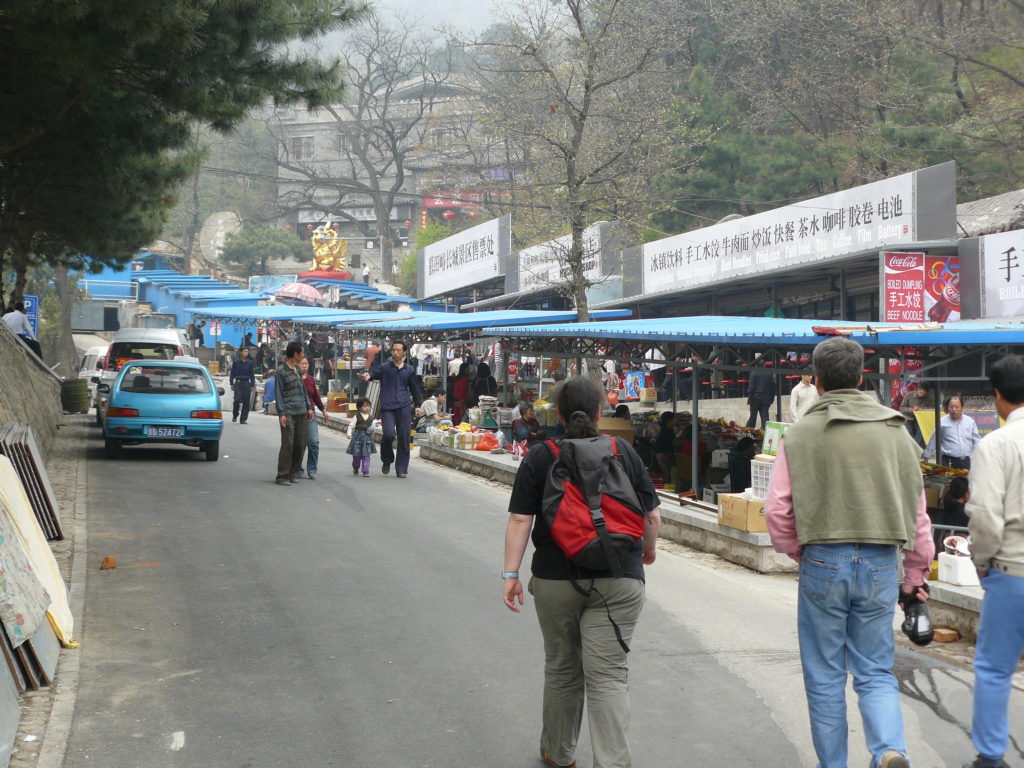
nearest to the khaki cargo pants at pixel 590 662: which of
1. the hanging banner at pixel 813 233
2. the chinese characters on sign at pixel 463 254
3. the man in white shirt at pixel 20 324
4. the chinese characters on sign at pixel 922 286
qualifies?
the chinese characters on sign at pixel 922 286

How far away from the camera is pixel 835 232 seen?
20578mm

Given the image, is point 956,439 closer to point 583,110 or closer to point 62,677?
point 583,110

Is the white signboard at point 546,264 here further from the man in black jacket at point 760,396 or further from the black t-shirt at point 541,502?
the black t-shirt at point 541,502

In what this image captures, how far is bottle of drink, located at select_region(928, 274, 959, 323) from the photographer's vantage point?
18.6 meters

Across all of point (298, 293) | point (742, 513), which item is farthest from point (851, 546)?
point (298, 293)

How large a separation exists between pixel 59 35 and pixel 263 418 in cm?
1993

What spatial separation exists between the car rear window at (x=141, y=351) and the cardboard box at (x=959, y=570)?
1898cm

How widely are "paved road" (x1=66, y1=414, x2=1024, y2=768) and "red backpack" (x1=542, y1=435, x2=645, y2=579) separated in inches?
45.5

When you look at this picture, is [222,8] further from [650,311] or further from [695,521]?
[650,311]

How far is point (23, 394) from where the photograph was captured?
631 inches

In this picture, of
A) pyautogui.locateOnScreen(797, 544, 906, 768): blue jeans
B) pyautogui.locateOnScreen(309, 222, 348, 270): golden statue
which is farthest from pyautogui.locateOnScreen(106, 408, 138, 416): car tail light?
pyautogui.locateOnScreen(309, 222, 348, 270): golden statue

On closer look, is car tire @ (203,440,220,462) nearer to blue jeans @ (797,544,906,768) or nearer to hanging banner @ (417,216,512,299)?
blue jeans @ (797,544,906,768)

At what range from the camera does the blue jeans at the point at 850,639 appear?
4.18 m

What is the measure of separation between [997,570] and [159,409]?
14.1 m
